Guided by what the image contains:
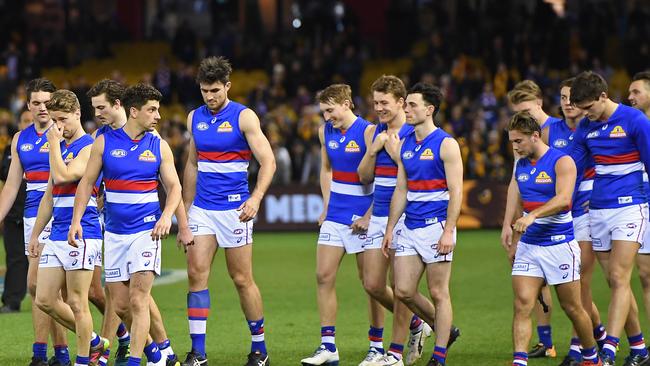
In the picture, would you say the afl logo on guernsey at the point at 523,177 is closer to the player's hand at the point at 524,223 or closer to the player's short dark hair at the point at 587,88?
the player's hand at the point at 524,223

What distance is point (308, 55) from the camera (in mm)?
31000

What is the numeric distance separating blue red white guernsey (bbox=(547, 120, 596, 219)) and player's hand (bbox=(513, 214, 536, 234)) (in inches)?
56.6

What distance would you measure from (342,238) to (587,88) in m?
2.43

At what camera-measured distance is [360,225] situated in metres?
10.2

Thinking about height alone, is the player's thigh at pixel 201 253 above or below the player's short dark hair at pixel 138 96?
below

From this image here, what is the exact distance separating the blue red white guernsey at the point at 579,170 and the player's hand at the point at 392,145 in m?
1.46

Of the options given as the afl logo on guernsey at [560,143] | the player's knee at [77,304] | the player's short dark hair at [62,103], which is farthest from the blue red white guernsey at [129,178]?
the afl logo on guernsey at [560,143]

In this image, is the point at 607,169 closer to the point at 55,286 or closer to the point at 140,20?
the point at 55,286

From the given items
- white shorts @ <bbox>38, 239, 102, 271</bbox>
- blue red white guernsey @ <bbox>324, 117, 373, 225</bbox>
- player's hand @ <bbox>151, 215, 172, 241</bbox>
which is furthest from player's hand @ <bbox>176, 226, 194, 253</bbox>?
blue red white guernsey @ <bbox>324, 117, 373, 225</bbox>

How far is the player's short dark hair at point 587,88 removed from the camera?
9562mm

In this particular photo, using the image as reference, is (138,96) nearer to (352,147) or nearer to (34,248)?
(34,248)

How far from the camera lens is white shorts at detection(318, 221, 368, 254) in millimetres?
10273

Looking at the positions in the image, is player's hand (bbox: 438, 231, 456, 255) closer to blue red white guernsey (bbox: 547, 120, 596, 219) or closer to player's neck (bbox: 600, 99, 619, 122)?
blue red white guernsey (bbox: 547, 120, 596, 219)

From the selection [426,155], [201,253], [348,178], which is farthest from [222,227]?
[426,155]
